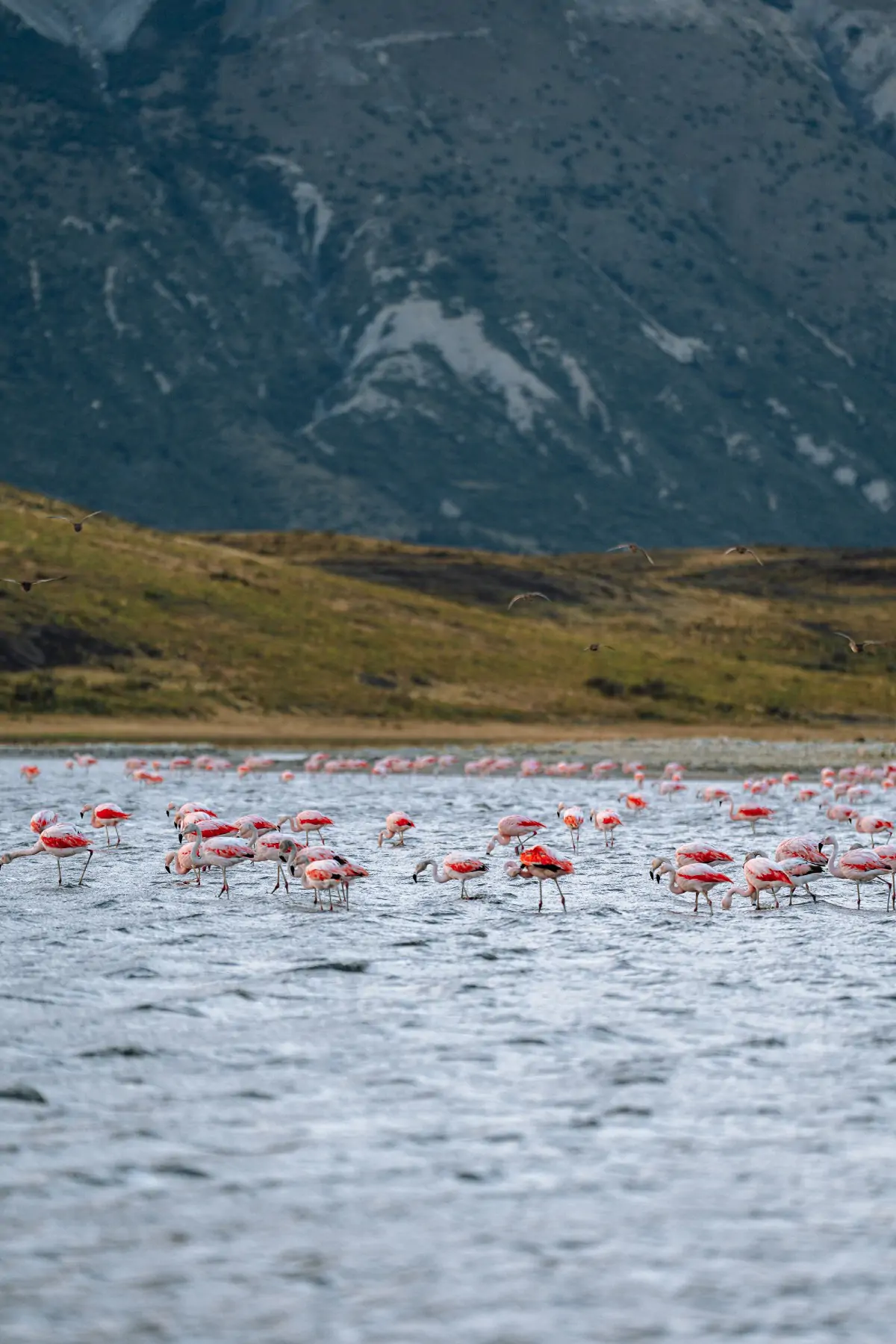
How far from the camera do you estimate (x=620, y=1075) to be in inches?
559

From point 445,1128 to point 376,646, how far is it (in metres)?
75.2

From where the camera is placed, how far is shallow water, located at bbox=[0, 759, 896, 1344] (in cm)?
987

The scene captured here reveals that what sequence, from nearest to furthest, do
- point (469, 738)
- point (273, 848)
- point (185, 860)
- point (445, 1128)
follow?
1. point (445, 1128)
2. point (273, 848)
3. point (185, 860)
4. point (469, 738)

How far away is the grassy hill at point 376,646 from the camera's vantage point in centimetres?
7519

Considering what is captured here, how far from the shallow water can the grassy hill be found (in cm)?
4925

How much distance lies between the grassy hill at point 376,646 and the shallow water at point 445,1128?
49248 mm

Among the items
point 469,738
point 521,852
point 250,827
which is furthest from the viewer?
point 469,738

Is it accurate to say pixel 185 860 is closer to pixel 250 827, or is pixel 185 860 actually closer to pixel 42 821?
pixel 250 827

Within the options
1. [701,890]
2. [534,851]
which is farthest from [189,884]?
[701,890]

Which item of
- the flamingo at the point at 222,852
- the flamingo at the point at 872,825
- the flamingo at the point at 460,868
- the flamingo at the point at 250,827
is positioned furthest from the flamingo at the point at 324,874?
the flamingo at the point at 872,825

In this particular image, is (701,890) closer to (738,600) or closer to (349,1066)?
(349,1066)

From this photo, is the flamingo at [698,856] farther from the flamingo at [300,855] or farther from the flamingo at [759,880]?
the flamingo at [300,855]

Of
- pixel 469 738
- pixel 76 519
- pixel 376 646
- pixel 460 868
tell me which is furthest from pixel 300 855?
pixel 76 519

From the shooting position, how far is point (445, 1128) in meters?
12.7
